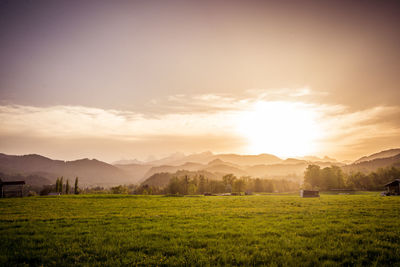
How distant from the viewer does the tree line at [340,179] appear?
111750 mm

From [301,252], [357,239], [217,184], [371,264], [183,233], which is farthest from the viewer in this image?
[217,184]

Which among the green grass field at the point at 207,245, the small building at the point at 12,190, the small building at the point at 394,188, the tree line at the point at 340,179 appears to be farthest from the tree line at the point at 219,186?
the green grass field at the point at 207,245

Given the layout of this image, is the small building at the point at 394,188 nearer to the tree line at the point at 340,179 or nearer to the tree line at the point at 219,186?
the tree line at the point at 340,179

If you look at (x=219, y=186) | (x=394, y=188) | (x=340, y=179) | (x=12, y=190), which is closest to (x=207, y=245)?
(x=394, y=188)

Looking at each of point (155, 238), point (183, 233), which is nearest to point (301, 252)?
point (183, 233)

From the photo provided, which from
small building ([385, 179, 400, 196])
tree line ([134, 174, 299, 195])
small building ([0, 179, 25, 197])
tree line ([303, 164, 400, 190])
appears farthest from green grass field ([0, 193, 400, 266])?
tree line ([134, 174, 299, 195])

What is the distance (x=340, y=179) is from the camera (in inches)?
4427

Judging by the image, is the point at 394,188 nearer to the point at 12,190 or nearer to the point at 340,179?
the point at 340,179

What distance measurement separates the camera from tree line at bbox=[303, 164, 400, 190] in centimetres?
11175

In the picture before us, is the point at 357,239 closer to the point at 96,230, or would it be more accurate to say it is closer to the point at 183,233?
the point at 183,233

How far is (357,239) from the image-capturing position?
1187cm

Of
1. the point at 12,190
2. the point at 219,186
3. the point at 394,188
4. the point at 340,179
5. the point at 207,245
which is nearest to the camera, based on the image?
the point at 207,245

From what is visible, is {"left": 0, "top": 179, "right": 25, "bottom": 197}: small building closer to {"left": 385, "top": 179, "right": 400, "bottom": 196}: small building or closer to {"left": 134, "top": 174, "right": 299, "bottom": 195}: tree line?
{"left": 134, "top": 174, "right": 299, "bottom": 195}: tree line

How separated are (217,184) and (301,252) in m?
146
